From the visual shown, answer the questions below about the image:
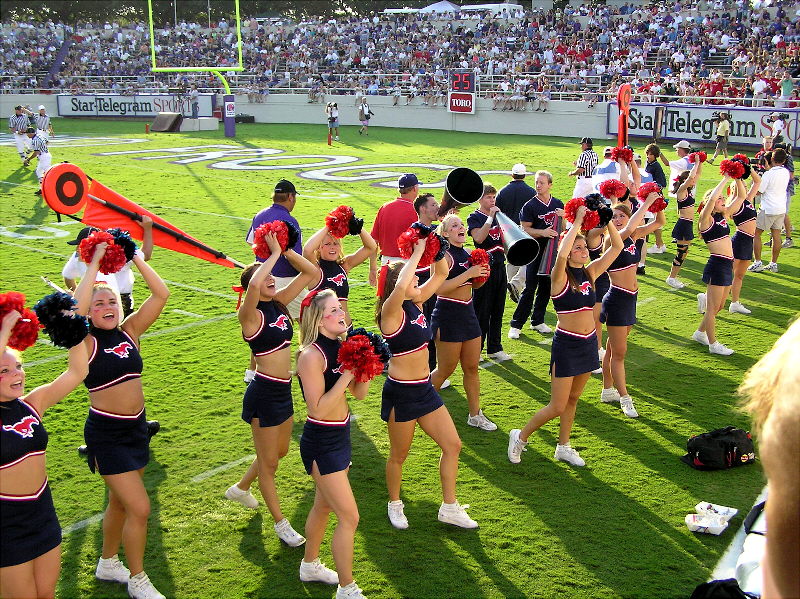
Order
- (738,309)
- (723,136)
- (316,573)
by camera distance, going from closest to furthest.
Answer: (316,573) → (738,309) → (723,136)

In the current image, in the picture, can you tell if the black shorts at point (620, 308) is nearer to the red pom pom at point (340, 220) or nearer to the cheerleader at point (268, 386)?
the red pom pom at point (340, 220)

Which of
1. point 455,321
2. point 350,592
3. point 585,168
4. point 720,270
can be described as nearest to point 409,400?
point 350,592

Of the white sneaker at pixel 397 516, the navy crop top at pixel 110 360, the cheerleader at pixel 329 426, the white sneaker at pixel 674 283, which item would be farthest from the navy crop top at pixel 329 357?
the white sneaker at pixel 674 283

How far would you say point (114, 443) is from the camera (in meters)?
4.52

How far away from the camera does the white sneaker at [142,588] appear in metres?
4.50

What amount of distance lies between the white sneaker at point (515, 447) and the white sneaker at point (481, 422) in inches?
22.8

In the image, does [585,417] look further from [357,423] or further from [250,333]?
[250,333]

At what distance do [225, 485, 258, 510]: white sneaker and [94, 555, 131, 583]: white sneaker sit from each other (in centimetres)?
94

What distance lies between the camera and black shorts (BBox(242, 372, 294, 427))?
5.11m

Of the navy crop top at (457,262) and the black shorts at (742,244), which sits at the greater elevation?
the navy crop top at (457,262)

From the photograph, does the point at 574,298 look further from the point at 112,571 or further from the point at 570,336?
the point at 112,571

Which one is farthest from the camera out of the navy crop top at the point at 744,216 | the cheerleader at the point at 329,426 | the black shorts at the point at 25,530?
the navy crop top at the point at 744,216

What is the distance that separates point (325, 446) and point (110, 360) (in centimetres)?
132

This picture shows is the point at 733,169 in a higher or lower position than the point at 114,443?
higher
